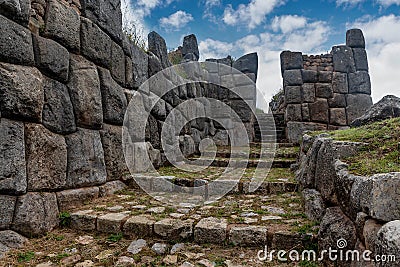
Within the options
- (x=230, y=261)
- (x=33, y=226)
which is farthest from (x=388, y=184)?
(x=33, y=226)

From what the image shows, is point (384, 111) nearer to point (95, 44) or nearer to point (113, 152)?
point (113, 152)

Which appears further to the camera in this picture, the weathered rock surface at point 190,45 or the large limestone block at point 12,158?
the weathered rock surface at point 190,45

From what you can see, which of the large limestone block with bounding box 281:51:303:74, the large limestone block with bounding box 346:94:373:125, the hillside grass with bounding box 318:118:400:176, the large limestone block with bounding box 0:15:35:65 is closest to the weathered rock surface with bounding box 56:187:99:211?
the large limestone block with bounding box 0:15:35:65

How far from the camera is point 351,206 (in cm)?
177

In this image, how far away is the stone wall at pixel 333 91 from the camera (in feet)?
22.3

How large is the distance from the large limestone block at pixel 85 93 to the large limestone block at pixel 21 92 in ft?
1.55

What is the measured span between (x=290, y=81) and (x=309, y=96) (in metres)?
0.56

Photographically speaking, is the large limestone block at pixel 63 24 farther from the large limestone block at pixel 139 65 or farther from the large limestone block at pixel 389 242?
the large limestone block at pixel 389 242

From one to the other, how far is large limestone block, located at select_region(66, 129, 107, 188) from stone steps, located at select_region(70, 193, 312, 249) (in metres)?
0.29

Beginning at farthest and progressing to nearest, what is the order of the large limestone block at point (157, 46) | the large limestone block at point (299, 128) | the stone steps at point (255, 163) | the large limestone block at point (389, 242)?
the large limestone block at point (299, 128)
the large limestone block at point (157, 46)
the stone steps at point (255, 163)
the large limestone block at point (389, 242)

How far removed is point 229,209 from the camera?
296 cm

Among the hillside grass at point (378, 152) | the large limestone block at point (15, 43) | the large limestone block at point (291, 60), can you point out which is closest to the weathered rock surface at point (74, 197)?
the large limestone block at point (15, 43)

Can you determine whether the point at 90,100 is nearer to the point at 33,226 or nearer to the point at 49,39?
the point at 49,39

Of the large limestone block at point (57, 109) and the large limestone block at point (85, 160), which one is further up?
the large limestone block at point (57, 109)
